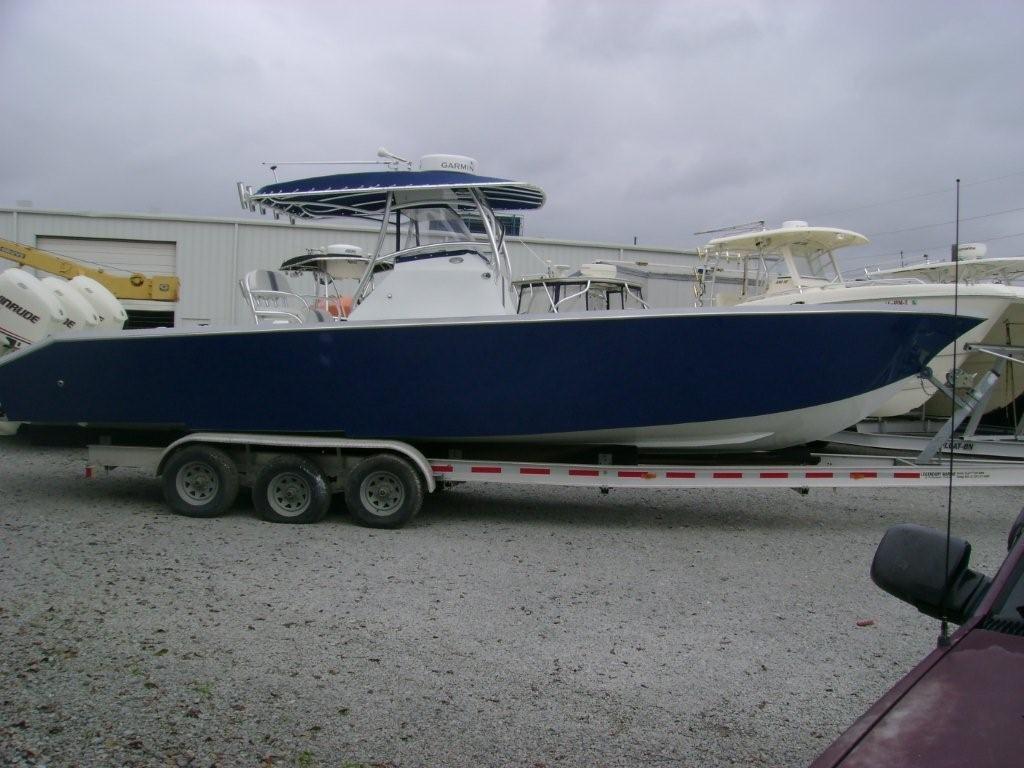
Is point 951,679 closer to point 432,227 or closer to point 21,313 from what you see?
point 432,227

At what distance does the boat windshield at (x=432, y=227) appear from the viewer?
732cm

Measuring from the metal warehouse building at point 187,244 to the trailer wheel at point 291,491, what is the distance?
11784 mm

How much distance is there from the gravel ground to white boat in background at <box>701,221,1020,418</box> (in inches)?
79.2

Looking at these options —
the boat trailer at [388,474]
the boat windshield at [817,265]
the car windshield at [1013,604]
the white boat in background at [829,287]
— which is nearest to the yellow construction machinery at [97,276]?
the boat trailer at [388,474]

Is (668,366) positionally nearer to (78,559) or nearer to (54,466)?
(78,559)

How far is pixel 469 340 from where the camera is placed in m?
6.40

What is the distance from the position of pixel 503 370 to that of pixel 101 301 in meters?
8.19

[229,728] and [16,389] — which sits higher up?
[16,389]

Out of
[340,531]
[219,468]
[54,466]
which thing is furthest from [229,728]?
[54,466]

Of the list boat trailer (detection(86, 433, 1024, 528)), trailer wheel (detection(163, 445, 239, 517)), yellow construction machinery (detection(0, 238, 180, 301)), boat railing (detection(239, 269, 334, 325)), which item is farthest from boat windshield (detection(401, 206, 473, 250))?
yellow construction machinery (detection(0, 238, 180, 301))

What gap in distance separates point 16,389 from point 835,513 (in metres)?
7.63

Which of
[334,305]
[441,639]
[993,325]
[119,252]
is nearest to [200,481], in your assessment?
[334,305]

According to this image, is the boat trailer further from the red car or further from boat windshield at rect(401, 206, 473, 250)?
the red car

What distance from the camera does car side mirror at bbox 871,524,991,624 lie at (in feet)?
6.36
